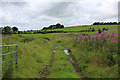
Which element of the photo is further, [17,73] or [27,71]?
[27,71]

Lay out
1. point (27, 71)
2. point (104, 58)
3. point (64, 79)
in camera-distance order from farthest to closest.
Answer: point (104, 58) < point (27, 71) < point (64, 79)

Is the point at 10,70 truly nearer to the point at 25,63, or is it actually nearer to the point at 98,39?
the point at 25,63

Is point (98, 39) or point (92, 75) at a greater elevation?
point (98, 39)

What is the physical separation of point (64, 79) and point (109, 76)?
2676mm

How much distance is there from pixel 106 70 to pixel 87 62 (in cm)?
280

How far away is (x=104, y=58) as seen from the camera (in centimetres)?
955

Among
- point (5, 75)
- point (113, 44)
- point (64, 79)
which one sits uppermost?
point (113, 44)

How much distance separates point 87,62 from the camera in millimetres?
11062

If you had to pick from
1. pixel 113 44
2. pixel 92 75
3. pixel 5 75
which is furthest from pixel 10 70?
pixel 113 44

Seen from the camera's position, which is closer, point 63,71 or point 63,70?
point 63,71

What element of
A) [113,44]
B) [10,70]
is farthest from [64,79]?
[113,44]

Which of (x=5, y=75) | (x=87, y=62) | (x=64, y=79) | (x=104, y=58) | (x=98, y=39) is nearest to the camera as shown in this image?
(x=5, y=75)

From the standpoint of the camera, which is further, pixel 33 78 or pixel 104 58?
pixel 104 58

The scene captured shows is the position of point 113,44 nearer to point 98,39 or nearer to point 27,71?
point 98,39
